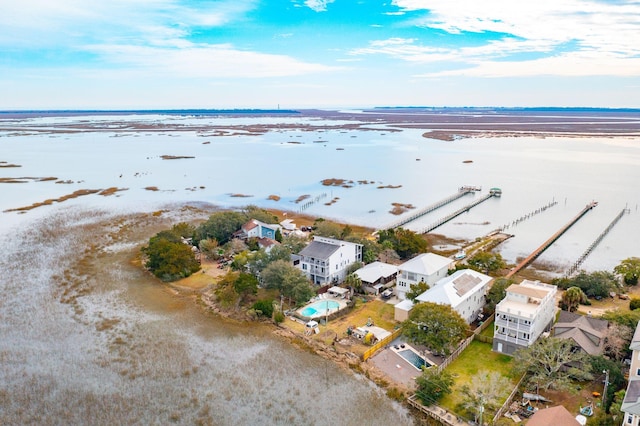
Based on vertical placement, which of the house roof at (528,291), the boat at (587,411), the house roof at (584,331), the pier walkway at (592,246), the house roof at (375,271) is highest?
the house roof at (528,291)

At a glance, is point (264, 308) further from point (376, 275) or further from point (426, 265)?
point (426, 265)

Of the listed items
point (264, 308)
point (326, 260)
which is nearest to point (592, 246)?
point (326, 260)

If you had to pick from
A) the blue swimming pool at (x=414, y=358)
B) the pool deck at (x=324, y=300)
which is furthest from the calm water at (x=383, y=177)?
the blue swimming pool at (x=414, y=358)

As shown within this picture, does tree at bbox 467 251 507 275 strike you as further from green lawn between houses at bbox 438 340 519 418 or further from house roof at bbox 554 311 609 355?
green lawn between houses at bbox 438 340 519 418

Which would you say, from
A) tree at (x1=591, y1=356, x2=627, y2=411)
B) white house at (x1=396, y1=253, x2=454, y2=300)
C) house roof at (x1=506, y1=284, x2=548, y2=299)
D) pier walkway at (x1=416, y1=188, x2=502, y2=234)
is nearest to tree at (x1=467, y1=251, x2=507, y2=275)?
white house at (x1=396, y1=253, x2=454, y2=300)

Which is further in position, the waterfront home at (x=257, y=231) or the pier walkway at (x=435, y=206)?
the pier walkway at (x=435, y=206)

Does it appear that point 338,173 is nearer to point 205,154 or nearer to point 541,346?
point 205,154

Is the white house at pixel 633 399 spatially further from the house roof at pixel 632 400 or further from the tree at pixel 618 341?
the tree at pixel 618 341

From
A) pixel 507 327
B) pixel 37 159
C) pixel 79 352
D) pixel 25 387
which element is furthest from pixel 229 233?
pixel 37 159
